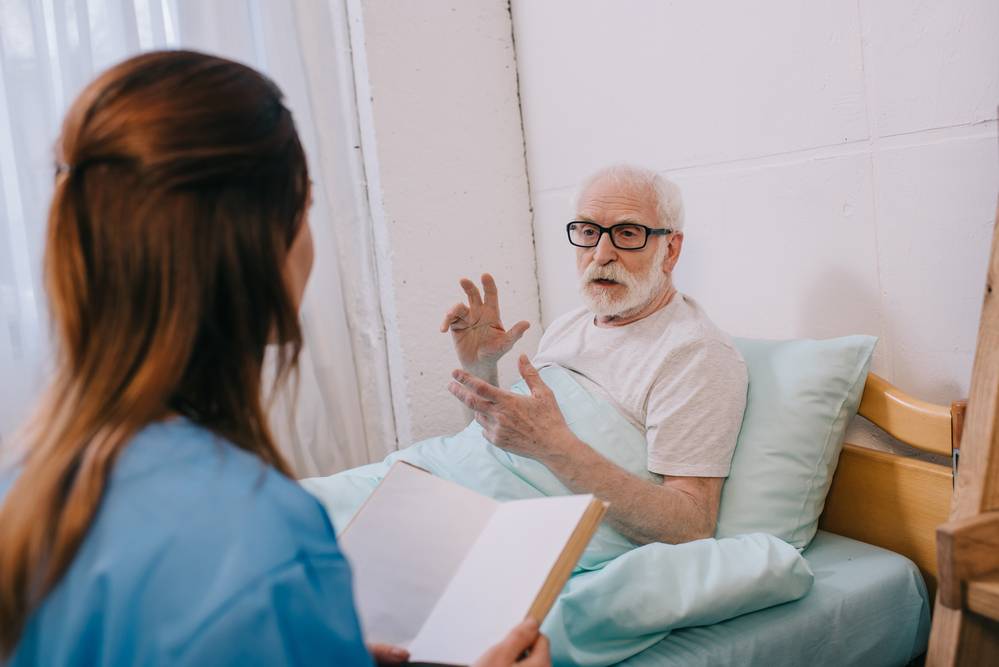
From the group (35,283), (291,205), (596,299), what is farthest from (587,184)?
(35,283)

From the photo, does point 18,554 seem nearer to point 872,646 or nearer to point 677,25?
point 872,646

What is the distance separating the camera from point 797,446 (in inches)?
60.6

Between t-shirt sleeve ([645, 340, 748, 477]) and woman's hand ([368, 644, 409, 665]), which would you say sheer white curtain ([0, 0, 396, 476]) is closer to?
t-shirt sleeve ([645, 340, 748, 477])

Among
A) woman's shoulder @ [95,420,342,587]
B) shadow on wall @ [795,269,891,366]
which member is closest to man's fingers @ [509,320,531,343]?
shadow on wall @ [795,269,891,366]

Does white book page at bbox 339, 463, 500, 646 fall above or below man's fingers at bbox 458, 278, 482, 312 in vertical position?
below

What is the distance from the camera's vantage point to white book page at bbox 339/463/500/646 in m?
1.00

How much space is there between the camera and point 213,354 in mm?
751

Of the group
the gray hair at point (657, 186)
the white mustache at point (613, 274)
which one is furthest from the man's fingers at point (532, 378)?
the gray hair at point (657, 186)

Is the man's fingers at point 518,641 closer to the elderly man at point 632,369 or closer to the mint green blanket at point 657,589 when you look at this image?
the mint green blanket at point 657,589

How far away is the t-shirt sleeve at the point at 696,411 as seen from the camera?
153 cm

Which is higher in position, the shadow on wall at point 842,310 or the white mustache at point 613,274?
the white mustache at point 613,274

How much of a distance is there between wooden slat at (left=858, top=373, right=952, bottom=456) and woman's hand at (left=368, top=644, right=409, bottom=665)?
0.96 meters

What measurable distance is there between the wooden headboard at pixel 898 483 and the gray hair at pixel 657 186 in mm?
481

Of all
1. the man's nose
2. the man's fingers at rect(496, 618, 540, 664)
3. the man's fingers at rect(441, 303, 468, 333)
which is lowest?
the man's fingers at rect(496, 618, 540, 664)
